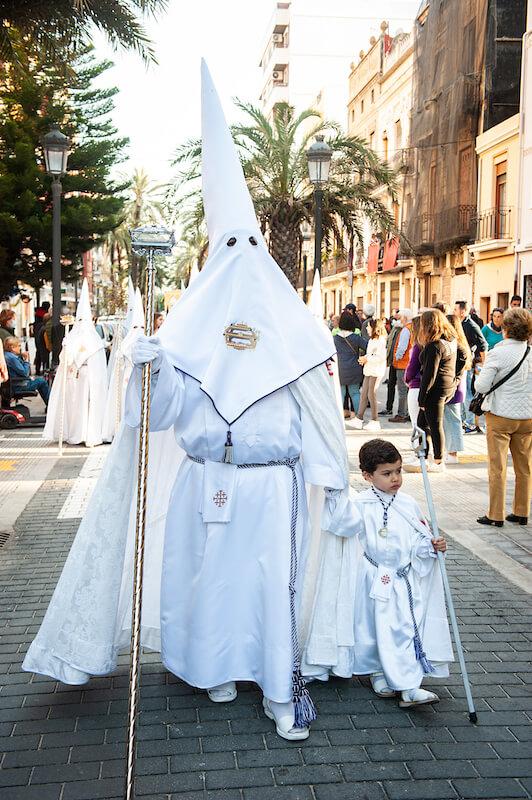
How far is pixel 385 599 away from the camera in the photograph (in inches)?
166

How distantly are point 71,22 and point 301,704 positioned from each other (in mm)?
Result: 8461

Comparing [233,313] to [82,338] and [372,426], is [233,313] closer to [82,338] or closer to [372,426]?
[82,338]

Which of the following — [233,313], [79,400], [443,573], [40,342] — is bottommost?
[443,573]

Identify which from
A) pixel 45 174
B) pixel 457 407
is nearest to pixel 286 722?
pixel 457 407

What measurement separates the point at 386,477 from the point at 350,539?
33cm

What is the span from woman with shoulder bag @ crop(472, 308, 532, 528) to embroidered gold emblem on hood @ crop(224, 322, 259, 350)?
12.6 ft

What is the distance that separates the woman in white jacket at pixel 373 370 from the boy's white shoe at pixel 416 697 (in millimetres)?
9982

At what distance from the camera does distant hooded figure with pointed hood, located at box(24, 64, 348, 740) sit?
3.98 m

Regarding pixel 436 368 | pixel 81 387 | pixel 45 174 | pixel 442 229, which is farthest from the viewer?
pixel 442 229

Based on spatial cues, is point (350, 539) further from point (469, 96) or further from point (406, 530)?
point (469, 96)

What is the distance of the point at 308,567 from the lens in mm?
4332

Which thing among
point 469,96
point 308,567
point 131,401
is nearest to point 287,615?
point 308,567

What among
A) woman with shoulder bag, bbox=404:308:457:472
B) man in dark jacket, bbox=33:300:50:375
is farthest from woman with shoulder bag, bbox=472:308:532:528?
man in dark jacket, bbox=33:300:50:375

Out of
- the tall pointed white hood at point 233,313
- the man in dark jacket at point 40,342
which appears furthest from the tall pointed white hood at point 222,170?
the man in dark jacket at point 40,342
